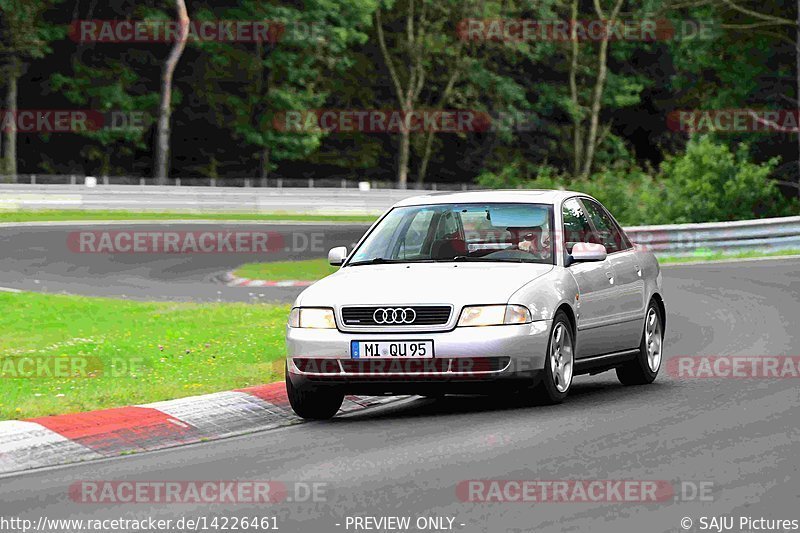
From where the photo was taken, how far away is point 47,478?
895 centimetres

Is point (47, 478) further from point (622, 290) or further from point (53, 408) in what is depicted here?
point (622, 290)

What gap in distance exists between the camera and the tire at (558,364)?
11414 mm

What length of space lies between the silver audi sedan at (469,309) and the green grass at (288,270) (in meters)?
15.3

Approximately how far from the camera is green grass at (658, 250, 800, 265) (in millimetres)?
30312

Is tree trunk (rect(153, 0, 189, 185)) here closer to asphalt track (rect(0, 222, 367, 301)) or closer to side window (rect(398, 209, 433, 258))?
asphalt track (rect(0, 222, 367, 301))

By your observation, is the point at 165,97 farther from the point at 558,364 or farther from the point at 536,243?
the point at 558,364

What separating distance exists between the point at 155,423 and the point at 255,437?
2.25ft

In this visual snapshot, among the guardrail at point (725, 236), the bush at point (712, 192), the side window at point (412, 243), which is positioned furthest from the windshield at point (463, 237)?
the bush at point (712, 192)

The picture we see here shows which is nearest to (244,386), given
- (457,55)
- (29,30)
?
(29,30)

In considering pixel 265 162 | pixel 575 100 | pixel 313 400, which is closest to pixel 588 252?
pixel 313 400

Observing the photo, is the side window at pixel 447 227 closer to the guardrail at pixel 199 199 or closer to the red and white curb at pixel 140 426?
the red and white curb at pixel 140 426

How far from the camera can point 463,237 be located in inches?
501

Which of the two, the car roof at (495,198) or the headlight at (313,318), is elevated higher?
the car roof at (495,198)

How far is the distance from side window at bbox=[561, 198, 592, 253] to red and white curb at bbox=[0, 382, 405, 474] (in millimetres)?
2129
